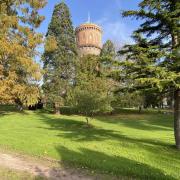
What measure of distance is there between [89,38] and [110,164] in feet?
A: 225

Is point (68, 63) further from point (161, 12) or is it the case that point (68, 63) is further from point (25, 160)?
point (25, 160)

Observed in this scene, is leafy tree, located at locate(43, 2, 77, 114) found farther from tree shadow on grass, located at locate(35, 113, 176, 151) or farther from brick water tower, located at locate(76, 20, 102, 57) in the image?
brick water tower, located at locate(76, 20, 102, 57)

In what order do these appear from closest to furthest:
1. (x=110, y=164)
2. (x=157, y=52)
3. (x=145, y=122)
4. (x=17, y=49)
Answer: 1. (x=110, y=164)
2. (x=157, y=52)
3. (x=17, y=49)
4. (x=145, y=122)

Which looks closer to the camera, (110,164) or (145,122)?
(110,164)

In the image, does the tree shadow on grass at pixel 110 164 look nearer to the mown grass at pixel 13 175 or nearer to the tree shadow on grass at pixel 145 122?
the mown grass at pixel 13 175

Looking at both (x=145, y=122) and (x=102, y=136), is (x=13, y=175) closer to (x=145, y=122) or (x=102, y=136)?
(x=102, y=136)

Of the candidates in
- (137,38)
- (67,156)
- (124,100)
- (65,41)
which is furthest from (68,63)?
(67,156)

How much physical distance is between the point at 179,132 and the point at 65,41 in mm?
30366

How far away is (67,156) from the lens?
13.2 metres

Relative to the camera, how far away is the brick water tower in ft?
257

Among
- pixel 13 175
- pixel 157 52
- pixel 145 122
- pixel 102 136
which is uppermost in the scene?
pixel 157 52

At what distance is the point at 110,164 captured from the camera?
12.0 meters

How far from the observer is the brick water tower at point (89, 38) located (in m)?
78.3

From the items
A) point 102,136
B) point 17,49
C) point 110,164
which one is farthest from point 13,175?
point 17,49
